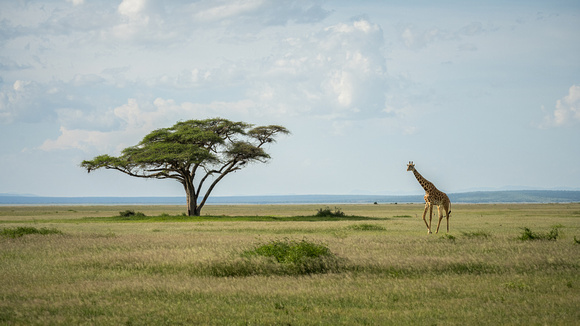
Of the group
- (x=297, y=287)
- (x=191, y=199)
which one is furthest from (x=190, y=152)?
(x=297, y=287)

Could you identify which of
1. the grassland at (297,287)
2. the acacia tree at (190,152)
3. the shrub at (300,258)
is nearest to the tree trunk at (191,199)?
the acacia tree at (190,152)

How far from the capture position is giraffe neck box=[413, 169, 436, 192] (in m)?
28.9

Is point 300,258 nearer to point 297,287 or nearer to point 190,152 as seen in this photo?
point 297,287

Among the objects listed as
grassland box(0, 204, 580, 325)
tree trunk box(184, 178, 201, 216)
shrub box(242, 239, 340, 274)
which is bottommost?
grassland box(0, 204, 580, 325)

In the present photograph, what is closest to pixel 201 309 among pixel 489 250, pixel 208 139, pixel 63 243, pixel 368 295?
pixel 368 295

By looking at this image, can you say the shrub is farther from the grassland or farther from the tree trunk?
the tree trunk

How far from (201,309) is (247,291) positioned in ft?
6.20

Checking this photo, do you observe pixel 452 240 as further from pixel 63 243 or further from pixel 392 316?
pixel 63 243

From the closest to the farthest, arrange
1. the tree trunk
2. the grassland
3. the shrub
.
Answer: the grassland, the shrub, the tree trunk

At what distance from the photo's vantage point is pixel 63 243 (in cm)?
2362

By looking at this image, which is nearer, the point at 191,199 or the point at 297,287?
the point at 297,287

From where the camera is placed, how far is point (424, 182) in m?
29.2

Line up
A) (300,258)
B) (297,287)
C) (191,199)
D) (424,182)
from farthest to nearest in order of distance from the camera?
(191,199)
(424,182)
(300,258)
(297,287)

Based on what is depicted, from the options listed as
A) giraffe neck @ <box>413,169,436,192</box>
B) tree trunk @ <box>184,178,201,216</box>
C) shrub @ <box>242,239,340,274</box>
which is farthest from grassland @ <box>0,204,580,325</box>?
tree trunk @ <box>184,178,201,216</box>
